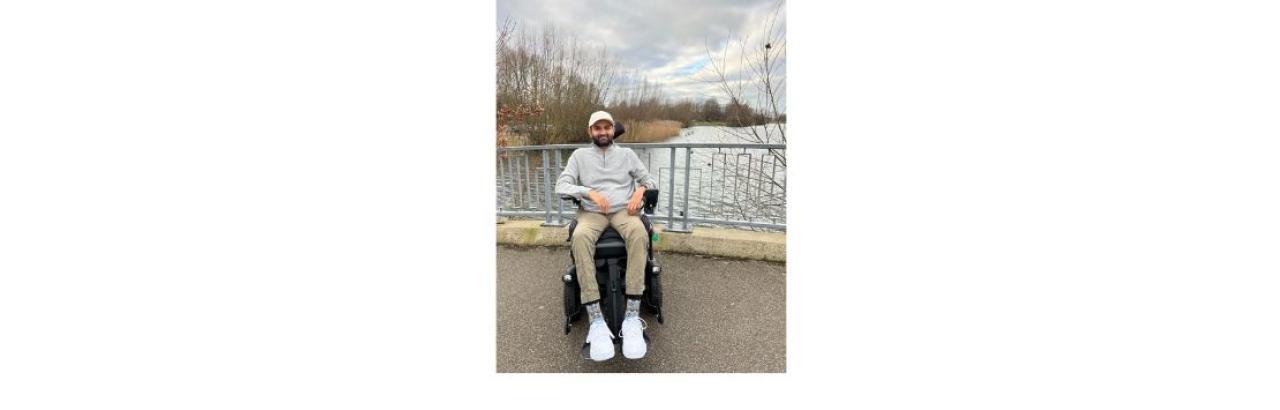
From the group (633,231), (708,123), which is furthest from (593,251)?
(708,123)

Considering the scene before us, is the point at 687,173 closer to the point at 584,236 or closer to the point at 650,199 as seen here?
the point at 650,199

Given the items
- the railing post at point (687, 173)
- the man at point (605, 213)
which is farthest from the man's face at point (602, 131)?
the railing post at point (687, 173)

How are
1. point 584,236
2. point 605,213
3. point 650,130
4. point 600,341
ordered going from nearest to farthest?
point 600,341
point 584,236
point 605,213
point 650,130

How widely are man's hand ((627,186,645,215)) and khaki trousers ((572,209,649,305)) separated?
0.04m

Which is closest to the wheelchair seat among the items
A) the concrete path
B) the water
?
the concrete path

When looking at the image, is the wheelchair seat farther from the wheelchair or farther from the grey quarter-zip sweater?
the grey quarter-zip sweater

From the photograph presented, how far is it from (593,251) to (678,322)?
626 millimetres

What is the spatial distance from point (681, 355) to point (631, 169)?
0.96 meters

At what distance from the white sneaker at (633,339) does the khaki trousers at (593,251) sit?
0.43 ft

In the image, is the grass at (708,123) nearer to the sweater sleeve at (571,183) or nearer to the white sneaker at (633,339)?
the sweater sleeve at (571,183)

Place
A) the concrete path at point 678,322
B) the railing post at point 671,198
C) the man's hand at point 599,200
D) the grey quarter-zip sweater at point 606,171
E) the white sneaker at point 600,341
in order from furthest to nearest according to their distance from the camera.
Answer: the railing post at point 671,198 < the grey quarter-zip sweater at point 606,171 < the man's hand at point 599,200 < the concrete path at point 678,322 < the white sneaker at point 600,341

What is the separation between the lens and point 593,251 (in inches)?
73.8

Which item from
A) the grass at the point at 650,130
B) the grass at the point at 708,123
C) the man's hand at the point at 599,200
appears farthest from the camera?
the grass at the point at 708,123

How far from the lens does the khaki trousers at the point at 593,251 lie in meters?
1.82
